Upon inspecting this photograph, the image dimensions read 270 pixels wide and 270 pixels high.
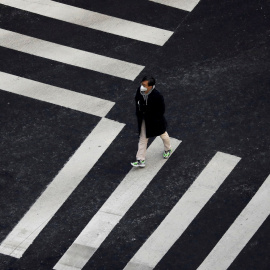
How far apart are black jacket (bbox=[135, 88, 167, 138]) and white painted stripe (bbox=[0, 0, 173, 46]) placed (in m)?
3.29

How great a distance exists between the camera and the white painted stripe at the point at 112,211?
1519cm

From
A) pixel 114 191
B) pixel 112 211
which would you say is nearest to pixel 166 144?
pixel 114 191

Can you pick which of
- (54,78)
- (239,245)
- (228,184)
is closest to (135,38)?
(54,78)

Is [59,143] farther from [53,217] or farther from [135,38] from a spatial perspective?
[135,38]

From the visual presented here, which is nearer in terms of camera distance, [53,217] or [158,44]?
[53,217]

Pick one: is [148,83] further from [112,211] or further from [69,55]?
[69,55]

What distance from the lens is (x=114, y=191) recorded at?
16.3 metres

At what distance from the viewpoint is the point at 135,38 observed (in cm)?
1936

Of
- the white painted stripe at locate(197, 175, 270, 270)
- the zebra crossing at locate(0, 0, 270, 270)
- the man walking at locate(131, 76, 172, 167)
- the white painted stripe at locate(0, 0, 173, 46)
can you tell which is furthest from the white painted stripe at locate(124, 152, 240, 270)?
the white painted stripe at locate(0, 0, 173, 46)

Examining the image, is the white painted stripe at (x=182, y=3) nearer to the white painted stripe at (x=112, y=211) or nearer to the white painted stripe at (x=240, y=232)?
the white painted stripe at (x=112, y=211)

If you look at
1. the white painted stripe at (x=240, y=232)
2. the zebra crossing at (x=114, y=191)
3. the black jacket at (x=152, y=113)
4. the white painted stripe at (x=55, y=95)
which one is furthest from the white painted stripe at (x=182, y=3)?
the white painted stripe at (x=240, y=232)

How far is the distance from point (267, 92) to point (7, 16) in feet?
19.5

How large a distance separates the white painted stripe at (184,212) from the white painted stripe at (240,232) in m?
0.67

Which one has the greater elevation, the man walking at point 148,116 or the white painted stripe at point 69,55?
the man walking at point 148,116
